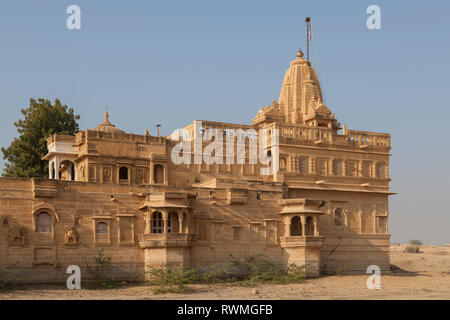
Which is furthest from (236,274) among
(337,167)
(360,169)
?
(360,169)

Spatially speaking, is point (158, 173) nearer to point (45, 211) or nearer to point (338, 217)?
point (45, 211)

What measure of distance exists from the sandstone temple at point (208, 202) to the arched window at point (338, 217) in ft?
0.27

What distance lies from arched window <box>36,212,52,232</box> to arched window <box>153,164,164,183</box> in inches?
395

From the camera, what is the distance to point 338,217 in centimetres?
4841

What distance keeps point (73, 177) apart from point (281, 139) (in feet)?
46.5

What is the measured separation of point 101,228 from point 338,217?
→ 1852cm

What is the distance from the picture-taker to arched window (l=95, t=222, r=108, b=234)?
36625 mm

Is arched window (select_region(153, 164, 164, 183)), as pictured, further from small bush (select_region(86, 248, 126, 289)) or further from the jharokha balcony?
small bush (select_region(86, 248, 126, 289))

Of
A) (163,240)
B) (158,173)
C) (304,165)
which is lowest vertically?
(163,240)

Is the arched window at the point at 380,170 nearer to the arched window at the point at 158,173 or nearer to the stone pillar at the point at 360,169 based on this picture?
the stone pillar at the point at 360,169

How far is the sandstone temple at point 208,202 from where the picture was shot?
116ft
